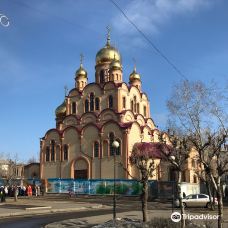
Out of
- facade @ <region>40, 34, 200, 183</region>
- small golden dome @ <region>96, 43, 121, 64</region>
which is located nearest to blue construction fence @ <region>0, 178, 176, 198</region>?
facade @ <region>40, 34, 200, 183</region>

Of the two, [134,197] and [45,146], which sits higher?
[45,146]

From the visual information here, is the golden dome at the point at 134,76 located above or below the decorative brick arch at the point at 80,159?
above

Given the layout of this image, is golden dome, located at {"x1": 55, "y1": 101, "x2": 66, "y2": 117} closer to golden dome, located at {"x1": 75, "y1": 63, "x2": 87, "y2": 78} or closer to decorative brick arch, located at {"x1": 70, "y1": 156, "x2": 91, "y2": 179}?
golden dome, located at {"x1": 75, "y1": 63, "x2": 87, "y2": 78}

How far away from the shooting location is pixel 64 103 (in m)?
66.9

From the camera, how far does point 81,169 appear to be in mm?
56688

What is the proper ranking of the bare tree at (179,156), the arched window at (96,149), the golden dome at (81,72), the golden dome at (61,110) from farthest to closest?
the golden dome at (61,110) < the golden dome at (81,72) < the arched window at (96,149) < the bare tree at (179,156)

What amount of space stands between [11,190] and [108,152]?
13710 mm

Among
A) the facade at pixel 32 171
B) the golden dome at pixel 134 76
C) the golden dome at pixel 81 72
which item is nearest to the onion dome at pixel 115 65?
the golden dome at pixel 134 76

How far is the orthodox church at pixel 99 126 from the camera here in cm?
5462

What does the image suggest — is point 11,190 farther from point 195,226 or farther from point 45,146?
point 195,226

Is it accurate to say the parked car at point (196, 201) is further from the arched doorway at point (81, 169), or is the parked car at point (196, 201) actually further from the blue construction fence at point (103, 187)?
the arched doorway at point (81, 169)

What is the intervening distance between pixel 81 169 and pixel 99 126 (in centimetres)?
621

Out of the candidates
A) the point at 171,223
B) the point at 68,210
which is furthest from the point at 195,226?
the point at 68,210

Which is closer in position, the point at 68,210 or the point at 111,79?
the point at 68,210
